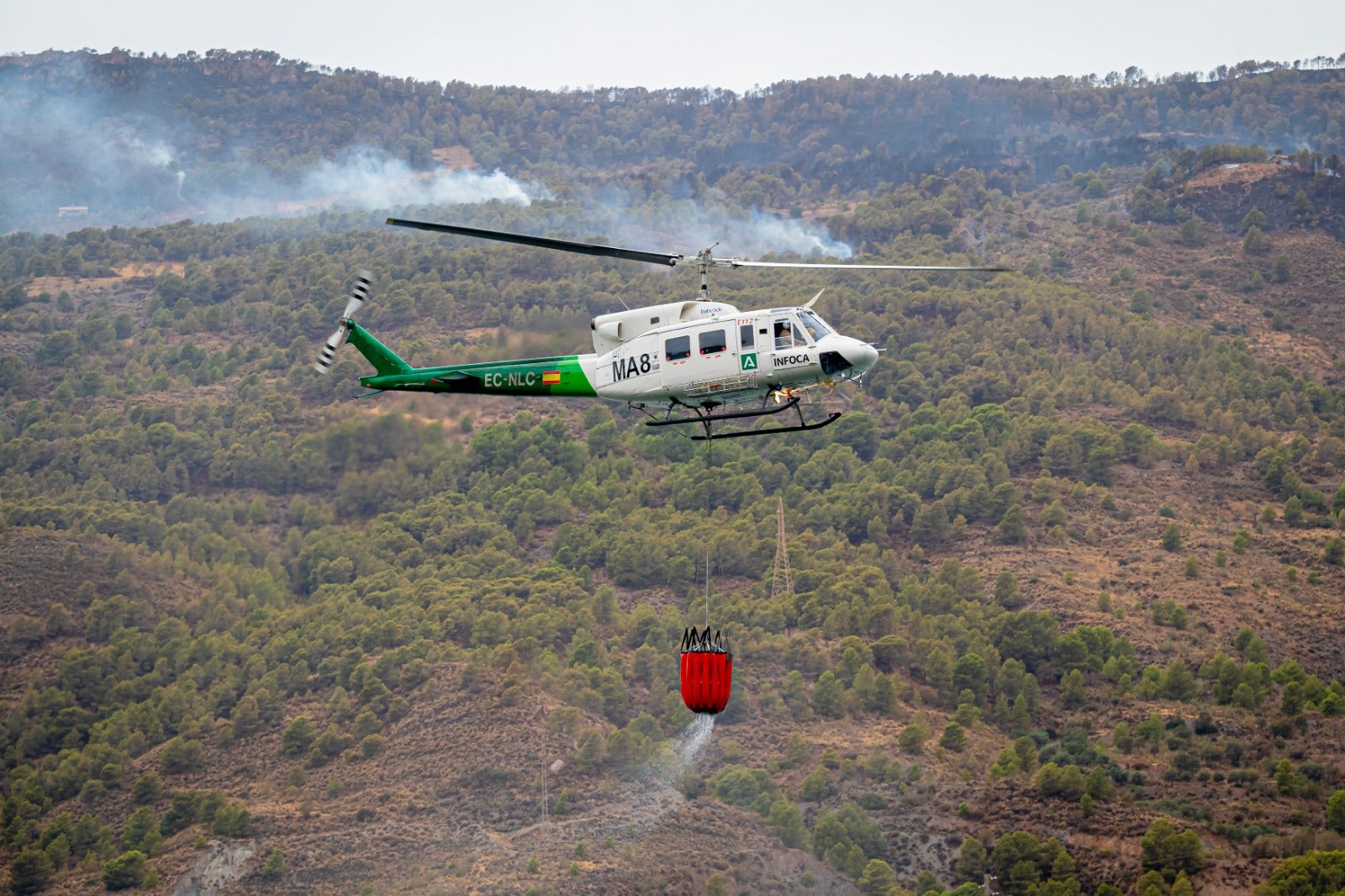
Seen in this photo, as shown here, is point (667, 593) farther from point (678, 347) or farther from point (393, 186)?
point (393, 186)

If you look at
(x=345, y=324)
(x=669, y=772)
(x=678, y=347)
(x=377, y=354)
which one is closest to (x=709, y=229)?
(x=669, y=772)

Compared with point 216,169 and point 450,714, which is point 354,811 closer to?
point 450,714

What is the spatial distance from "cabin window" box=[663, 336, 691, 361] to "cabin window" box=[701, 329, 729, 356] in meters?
0.37

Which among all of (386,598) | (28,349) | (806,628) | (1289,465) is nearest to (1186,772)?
(806,628)

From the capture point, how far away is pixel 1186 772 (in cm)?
8144

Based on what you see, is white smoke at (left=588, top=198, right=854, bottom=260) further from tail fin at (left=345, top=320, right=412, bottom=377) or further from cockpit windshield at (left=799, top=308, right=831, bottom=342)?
cockpit windshield at (left=799, top=308, right=831, bottom=342)

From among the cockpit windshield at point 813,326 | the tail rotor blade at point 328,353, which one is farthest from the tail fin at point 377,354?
the cockpit windshield at point 813,326

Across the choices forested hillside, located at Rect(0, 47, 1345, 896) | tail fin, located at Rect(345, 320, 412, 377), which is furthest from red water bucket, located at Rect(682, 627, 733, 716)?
forested hillside, located at Rect(0, 47, 1345, 896)

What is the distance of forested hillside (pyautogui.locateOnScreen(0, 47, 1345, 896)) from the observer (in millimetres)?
81625

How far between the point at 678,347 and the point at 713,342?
36.7 inches

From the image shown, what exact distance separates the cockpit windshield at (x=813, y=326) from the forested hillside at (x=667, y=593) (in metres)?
41.5

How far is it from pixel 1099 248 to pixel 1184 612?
5949cm

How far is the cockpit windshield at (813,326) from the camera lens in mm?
40094

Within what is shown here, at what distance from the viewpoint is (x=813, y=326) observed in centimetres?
4025
